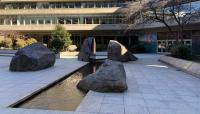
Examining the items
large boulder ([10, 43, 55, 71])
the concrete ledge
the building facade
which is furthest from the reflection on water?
the building facade

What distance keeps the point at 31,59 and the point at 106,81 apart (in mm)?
8195

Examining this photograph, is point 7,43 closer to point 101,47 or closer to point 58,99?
point 101,47

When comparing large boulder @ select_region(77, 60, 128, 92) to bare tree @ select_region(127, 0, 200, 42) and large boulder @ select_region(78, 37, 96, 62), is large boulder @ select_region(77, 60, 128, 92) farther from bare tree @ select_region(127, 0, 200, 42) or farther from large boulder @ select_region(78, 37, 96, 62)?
bare tree @ select_region(127, 0, 200, 42)

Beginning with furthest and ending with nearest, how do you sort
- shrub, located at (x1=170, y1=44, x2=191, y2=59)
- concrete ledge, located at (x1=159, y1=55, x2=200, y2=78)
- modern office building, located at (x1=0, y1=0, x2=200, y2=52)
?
modern office building, located at (x1=0, y1=0, x2=200, y2=52) < shrub, located at (x1=170, y1=44, x2=191, y2=59) < concrete ledge, located at (x1=159, y1=55, x2=200, y2=78)

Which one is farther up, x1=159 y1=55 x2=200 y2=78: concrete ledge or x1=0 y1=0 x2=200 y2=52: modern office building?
x1=0 y1=0 x2=200 y2=52: modern office building

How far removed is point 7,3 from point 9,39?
15233 mm

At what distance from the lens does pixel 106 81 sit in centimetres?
1119

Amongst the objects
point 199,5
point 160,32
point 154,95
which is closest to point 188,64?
point 154,95

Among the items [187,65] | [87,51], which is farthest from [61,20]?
[187,65]

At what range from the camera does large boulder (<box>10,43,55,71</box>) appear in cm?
1772

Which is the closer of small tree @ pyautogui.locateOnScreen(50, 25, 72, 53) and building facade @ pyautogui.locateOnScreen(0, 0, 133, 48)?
small tree @ pyautogui.locateOnScreen(50, 25, 72, 53)

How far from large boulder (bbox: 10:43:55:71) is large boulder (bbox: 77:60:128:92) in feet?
21.0

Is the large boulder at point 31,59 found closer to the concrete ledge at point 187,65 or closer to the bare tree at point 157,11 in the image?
the concrete ledge at point 187,65

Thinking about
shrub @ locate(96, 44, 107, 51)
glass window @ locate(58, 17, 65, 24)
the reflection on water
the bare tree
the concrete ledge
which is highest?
glass window @ locate(58, 17, 65, 24)
